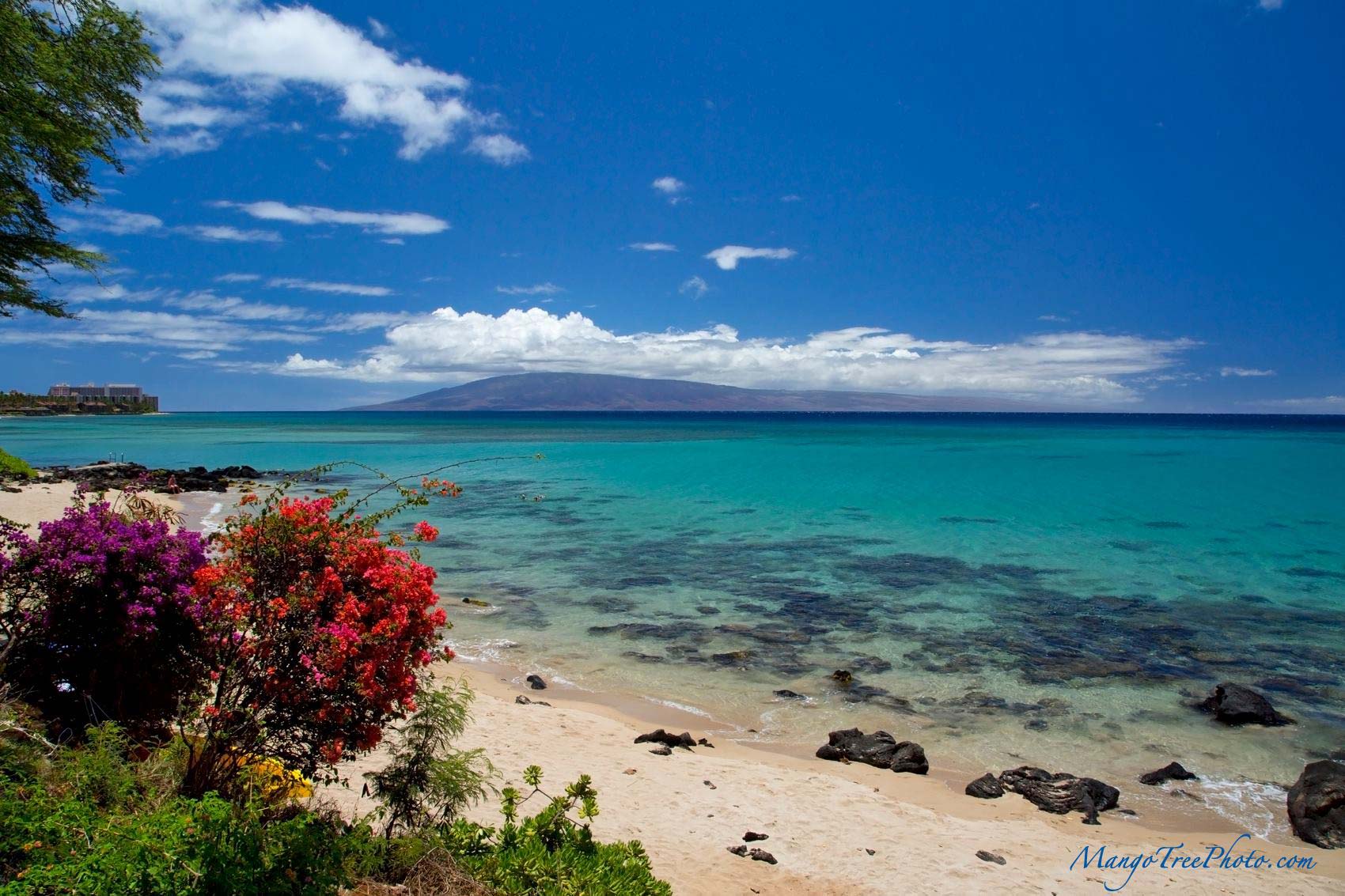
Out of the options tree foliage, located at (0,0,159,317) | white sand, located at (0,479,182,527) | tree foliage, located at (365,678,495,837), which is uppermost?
tree foliage, located at (0,0,159,317)

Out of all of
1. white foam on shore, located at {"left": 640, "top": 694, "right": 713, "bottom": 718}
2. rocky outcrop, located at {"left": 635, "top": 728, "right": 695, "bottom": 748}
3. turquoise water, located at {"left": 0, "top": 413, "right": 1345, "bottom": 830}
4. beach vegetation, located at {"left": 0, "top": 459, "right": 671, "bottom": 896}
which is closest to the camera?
Result: beach vegetation, located at {"left": 0, "top": 459, "right": 671, "bottom": 896}

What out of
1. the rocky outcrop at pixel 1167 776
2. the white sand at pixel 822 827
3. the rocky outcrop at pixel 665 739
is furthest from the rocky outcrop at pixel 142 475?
the rocky outcrop at pixel 1167 776

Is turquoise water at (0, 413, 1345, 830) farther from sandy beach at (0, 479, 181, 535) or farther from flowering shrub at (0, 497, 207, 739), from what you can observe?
sandy beach at (0, 479, 181, 535)

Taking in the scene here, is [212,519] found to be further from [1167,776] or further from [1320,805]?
[1320,805]

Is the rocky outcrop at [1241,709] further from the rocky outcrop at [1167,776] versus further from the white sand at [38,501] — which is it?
the white sand at [38,501]

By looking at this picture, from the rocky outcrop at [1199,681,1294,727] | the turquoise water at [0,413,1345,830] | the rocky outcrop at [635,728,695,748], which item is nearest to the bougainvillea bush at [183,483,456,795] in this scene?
the turquoise water at [0,413,1345,830]

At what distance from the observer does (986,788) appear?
9117mm

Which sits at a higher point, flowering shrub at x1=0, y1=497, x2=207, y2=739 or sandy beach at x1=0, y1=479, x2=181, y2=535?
flowering shrub at x1=0, y1=497, x2=207, y2=739

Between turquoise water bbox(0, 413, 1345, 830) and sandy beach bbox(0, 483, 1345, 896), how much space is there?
1.25 metres

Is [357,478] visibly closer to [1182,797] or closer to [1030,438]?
[1182,797]

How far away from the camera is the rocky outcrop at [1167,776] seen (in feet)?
32.1

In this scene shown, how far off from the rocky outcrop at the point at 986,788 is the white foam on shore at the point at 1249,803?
2668 mm

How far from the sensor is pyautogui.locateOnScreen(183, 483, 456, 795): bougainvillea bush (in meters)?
4.96

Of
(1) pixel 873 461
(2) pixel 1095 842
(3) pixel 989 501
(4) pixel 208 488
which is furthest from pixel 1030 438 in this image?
(2) pixel 1095 842
